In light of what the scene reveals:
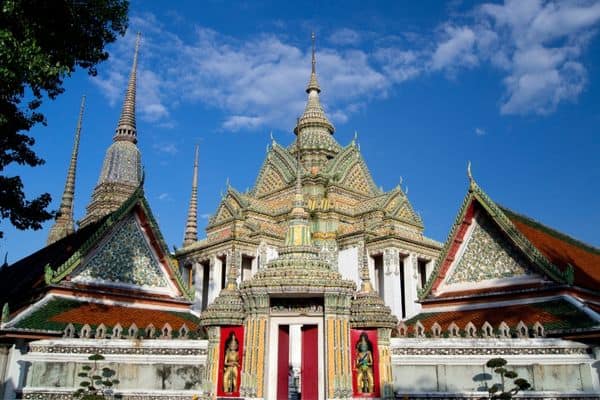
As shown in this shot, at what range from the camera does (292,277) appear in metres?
10.0

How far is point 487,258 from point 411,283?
8291mm

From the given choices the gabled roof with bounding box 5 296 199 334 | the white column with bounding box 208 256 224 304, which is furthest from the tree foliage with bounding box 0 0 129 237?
the white column with bounding box 208 256 224 304

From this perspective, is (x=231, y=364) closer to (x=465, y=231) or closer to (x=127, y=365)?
(x=127, y=365)

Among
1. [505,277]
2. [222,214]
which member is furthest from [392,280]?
[222,214]

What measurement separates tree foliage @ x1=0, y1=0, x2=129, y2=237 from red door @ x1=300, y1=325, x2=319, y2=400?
6.26 m

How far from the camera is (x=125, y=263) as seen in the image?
16562 millimetres

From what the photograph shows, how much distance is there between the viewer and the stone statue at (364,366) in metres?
10.3

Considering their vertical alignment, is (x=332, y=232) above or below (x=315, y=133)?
below

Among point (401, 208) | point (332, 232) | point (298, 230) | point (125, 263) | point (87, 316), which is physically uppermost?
point (401, 208)

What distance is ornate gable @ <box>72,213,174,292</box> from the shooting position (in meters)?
15.6

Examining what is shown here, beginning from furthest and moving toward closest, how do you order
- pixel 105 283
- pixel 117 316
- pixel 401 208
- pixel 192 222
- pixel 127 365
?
1. pixel 192 222
2. pixel 401 208
3. pixel 105 283
4. pixel 117 316
5. pixel 127 365

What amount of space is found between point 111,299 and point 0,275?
822cm

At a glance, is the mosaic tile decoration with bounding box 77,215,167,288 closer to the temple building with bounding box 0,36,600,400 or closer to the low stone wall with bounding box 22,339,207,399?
the temple building with bounding box 0,36,600,400

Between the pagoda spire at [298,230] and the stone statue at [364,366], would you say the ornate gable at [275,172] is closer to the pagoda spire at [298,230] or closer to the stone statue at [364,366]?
the pagoda spire at [298,230]
